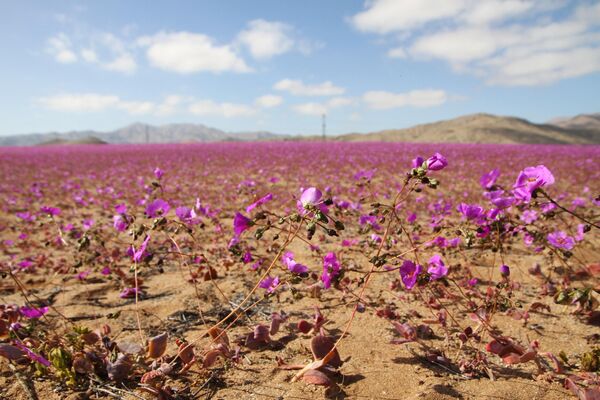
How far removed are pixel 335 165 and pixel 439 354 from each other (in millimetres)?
11311

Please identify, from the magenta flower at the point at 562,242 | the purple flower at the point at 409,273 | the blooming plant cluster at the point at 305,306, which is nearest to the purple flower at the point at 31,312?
the blooming plant cluster at the point at 305,306

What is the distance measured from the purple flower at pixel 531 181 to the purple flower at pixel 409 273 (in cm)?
49

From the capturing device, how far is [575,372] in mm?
1584

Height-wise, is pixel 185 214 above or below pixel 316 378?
above

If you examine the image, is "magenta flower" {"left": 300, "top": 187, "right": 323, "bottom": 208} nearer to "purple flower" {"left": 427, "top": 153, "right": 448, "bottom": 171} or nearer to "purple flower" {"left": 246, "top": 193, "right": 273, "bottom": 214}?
"purple flower" {"left": 246, "top": 193, "right": 273, "bottom": 214}

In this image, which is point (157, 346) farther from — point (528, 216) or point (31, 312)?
point (528, 216)

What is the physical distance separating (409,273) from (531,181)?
60 centimetres

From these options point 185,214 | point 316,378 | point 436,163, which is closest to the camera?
point 436,163

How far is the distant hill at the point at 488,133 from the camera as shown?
131ft

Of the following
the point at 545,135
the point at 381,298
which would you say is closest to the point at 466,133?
the point at 545,135

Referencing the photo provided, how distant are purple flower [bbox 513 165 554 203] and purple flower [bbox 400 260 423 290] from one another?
490mm

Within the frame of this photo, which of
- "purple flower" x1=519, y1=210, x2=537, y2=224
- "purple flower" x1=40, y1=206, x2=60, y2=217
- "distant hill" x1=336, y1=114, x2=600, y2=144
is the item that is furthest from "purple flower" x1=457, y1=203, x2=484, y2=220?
"distant hill" x1=336, y1=114, x2=600, y2=144

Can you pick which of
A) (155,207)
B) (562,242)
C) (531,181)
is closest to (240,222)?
(155,207)

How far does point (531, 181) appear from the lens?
1401mm
